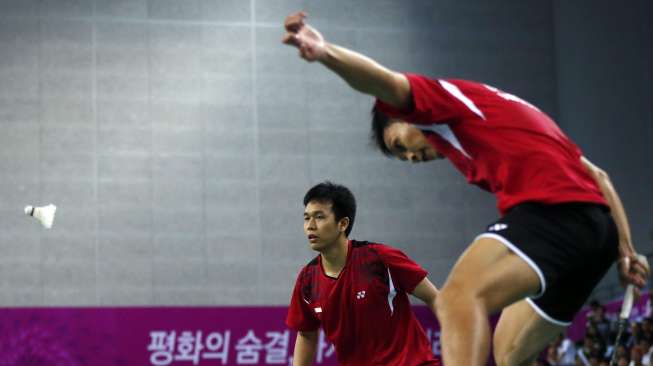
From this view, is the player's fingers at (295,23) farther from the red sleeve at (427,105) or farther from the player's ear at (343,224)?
the player's ear at (343,224)

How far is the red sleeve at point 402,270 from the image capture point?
16.7 ft

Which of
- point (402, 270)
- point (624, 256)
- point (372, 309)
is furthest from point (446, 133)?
point (372, 309)

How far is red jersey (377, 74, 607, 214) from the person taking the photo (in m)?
3.36

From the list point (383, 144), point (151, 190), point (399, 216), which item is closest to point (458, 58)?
point (399, 216)

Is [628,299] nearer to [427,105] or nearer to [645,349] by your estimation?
[427,105]

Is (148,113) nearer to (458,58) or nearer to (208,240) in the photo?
(208,240)

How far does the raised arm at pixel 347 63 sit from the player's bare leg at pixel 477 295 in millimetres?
588

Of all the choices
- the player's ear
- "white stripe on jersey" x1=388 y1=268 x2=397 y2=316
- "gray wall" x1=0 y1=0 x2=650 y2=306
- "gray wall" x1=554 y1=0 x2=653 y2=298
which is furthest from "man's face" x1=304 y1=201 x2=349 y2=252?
"gray wall" x1=0 y1=0 x2=650 y2=306

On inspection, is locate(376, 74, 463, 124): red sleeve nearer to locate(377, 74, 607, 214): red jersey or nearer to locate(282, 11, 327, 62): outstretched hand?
locate(377, 74, 607, 214): red jersey

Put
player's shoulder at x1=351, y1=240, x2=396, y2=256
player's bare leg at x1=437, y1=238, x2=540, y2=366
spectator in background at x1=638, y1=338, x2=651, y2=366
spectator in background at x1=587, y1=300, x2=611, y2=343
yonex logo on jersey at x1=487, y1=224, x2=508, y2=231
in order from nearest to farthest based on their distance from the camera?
player's bare leg at x1=437, y1=238, x2=540, y2=366
yonex logo on jersey at x1=487, y1=224, x2=508, y2=231
player's shoulder at x1=351, y1=240, x2=396, y2=256
spectator in background at x1=638, y1=338, x2=651, y2=366
spectator in background at x1=587, y1=300, x2=611, y2=343

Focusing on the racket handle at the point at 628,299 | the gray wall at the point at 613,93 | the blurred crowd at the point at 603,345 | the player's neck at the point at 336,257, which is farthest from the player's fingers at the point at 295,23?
the gray wall at the point at 613,93

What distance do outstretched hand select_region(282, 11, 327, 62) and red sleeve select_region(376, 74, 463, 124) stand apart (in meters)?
0.28

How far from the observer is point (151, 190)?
1459cm

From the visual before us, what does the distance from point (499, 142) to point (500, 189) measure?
158 millimetres
